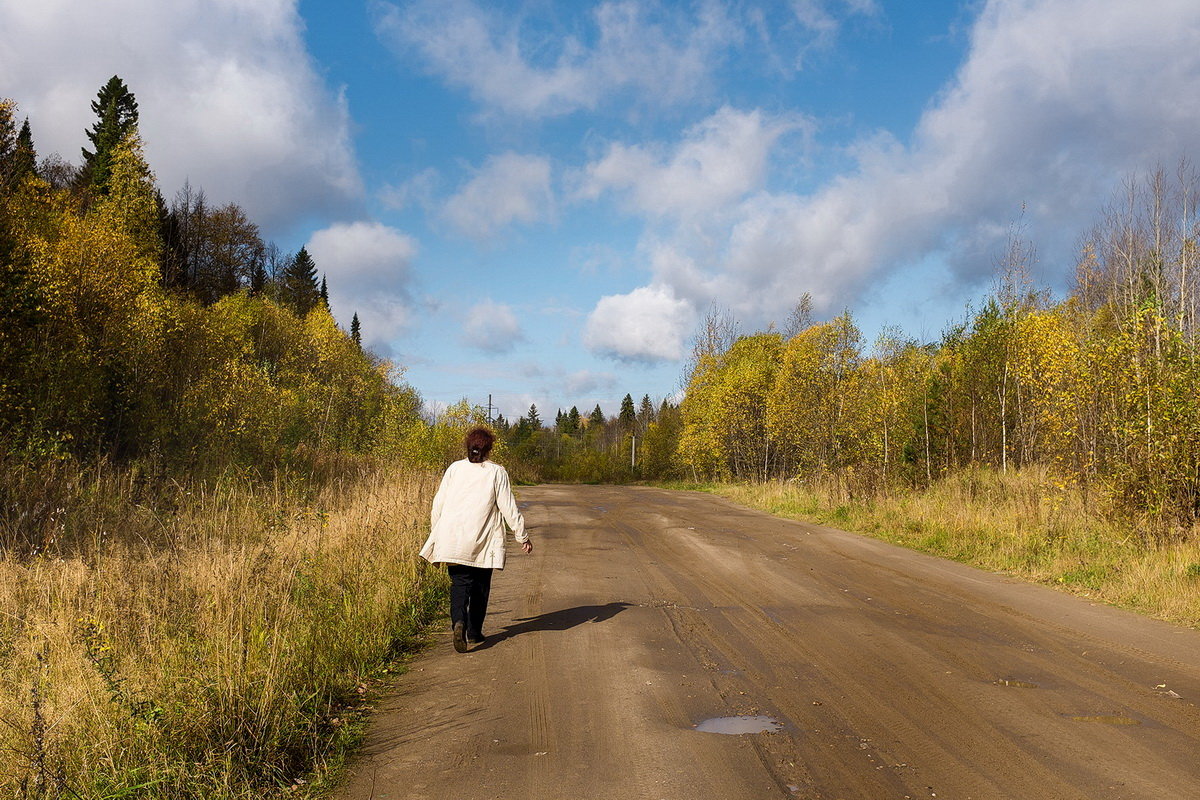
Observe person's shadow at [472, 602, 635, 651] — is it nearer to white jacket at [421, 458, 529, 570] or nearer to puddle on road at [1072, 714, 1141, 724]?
white jacket at [421, 458, 529, 570]

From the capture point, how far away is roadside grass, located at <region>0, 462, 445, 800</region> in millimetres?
3664

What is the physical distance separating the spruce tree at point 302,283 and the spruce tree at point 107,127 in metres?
25.3

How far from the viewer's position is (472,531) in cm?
684

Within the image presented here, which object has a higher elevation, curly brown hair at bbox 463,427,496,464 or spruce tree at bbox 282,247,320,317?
spruce tree at bbox 282,247,320,317

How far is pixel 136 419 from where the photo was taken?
16.3 m

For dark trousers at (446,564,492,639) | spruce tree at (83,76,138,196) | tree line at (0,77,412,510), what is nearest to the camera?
dark trousers at (446,564,492,639)

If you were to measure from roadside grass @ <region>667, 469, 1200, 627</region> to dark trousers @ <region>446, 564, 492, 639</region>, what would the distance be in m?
7.13

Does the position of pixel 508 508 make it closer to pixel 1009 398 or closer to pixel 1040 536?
pixel 1040 536

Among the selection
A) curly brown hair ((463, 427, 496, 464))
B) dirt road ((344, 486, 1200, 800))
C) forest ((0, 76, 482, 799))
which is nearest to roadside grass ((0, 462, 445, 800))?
forest ((0, 76, 482, 799))

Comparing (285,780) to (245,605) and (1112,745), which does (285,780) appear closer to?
(245,605)

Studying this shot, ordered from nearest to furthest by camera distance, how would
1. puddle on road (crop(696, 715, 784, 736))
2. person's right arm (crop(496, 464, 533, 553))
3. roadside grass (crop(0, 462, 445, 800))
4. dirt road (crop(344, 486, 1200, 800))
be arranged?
roadside grass (crop(0, 462, 445, 800))
dirt road (crop(344, 486, 1200, 800))
puddle on road (crop(696, 715, 784, 736))
person's right arm (crop(496, 464, 533, 553))

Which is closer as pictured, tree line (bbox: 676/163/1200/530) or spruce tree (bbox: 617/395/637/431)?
tree line (bbox: 676/163/1200/530)

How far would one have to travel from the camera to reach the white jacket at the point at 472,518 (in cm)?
681

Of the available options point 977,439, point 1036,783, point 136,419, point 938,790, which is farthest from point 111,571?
point 977,439
